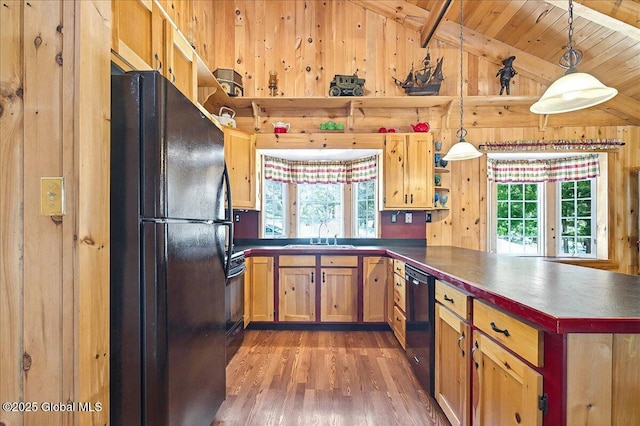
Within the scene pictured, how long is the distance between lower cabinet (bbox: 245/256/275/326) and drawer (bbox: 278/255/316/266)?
0.39ft

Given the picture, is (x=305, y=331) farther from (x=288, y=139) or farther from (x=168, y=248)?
(x=168, y=248)

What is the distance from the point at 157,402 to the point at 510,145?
13.5ft

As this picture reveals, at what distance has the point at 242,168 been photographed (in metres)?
3.47

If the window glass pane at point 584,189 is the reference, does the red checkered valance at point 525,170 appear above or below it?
above

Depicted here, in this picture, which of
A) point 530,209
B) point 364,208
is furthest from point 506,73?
point 364,208

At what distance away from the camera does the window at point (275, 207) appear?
4.05 meters

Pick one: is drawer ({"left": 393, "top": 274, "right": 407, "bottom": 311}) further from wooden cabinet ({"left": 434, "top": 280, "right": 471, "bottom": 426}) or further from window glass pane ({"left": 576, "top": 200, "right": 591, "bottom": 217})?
window glass pane ({"left": 576, "top": 200, "right": 591, "bottom": 217})

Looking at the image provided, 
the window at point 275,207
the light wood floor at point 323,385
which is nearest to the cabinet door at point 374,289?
the light wood floor at point 323,385

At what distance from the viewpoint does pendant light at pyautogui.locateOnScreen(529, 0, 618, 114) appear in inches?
58.1

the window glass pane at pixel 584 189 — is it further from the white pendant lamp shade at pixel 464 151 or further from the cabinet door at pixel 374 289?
the cabinet door at pixel 374 289

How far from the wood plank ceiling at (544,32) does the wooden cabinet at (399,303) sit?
2.49 m

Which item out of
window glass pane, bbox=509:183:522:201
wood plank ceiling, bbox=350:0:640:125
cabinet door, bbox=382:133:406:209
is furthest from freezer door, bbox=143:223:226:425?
window glass pane, bbox=509:183:522:201

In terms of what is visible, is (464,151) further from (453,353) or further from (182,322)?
(182,322)

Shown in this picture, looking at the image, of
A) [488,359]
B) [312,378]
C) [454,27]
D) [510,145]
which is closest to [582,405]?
[488,359]
